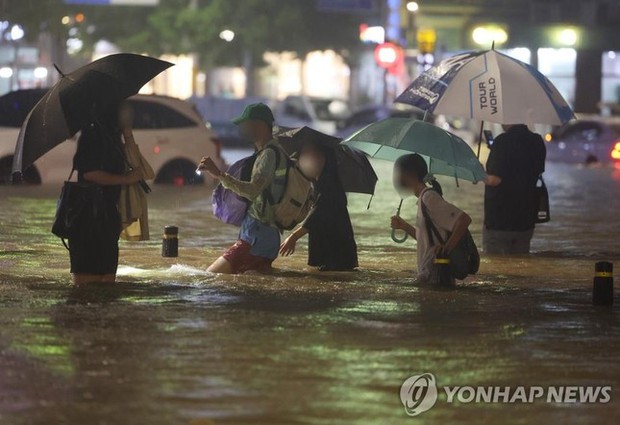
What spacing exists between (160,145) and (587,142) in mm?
17137

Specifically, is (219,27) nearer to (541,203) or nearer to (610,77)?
(610,77)

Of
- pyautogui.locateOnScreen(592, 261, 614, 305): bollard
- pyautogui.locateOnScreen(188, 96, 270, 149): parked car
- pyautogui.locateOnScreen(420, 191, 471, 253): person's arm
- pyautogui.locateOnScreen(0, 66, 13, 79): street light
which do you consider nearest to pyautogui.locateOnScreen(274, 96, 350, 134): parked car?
pyautogui.locateOnScreen(188, 96, 270, 149): parked car

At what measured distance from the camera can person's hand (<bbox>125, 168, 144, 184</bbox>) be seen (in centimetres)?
1074

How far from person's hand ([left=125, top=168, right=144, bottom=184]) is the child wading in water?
6.26ft

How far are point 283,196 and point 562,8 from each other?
48.4 metres

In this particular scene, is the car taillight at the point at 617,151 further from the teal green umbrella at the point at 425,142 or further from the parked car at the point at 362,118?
the teal green umbrella at the point at 425,142

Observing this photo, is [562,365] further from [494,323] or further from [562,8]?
[562,8]

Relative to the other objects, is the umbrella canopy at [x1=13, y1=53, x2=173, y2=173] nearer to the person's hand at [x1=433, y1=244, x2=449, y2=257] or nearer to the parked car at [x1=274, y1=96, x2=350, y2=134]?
the person's hand at [x1=433, y1=244, x2=449, y2=257]

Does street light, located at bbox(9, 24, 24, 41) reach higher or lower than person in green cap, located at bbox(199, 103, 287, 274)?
higher

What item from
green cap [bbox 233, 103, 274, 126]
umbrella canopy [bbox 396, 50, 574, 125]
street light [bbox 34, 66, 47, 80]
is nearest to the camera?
green cap [bbox 233, 103, 274, 126]

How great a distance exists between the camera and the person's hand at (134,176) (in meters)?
10.7

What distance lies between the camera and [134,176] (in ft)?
35.4

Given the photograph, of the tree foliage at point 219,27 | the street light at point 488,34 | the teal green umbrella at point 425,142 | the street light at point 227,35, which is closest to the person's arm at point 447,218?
the teal green umbrella at point 425,142

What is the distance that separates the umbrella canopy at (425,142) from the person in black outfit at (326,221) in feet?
1.45
